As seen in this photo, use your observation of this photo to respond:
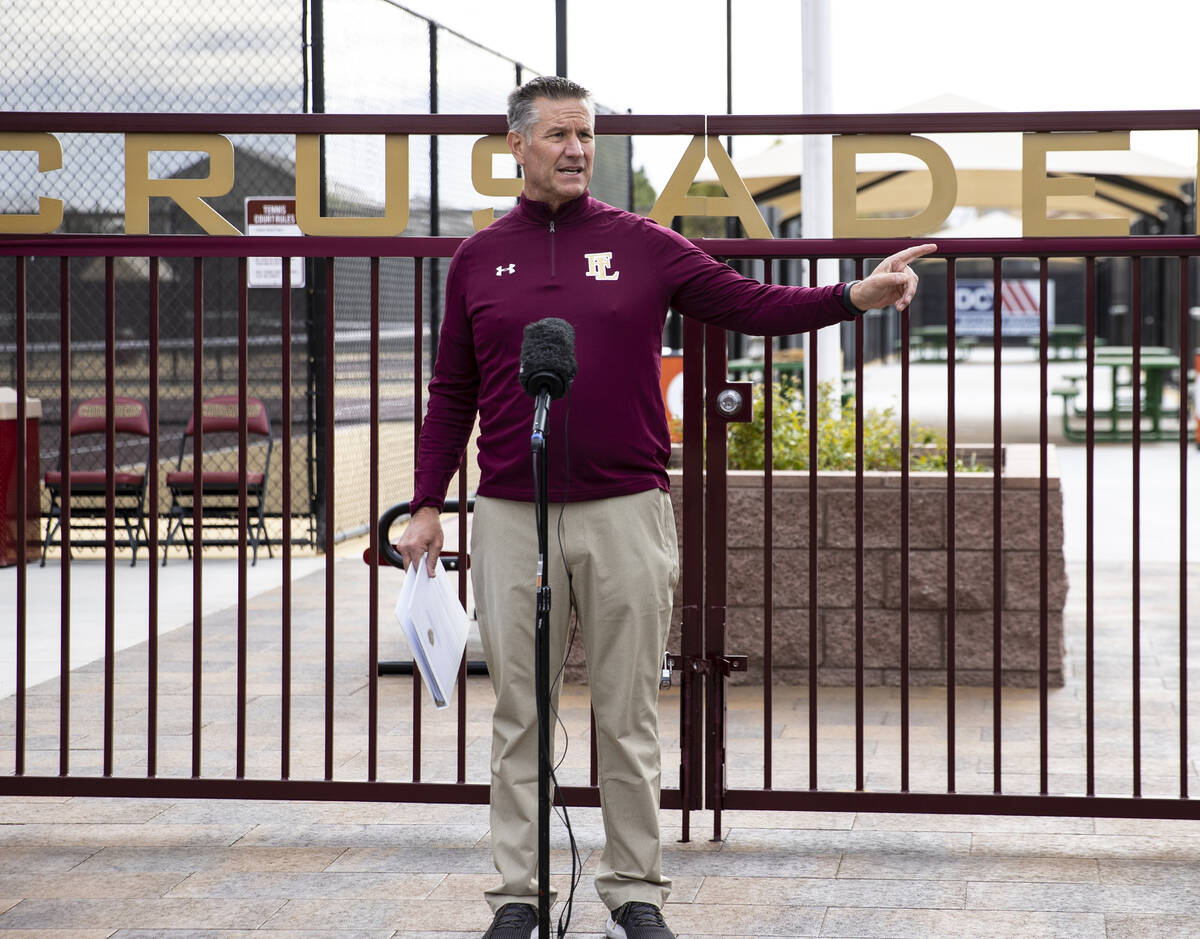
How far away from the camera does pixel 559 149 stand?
3393 millimetres

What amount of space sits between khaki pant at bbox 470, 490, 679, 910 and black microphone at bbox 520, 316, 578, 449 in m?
0.45

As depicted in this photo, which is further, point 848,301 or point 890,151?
point 890,151

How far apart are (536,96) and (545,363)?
27.0 inches

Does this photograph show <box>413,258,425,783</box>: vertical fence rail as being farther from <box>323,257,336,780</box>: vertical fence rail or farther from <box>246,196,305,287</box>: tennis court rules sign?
<box>246,196,305,287</box>: tennis court rules sign

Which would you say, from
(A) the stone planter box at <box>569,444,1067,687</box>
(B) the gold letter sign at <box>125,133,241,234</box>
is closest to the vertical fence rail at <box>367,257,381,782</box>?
A: (B) the gold letter sign at <box>125,133,241,234</box>

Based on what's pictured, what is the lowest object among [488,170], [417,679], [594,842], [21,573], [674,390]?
[594,842]

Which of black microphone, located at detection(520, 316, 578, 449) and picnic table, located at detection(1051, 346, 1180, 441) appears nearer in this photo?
black microphone, located at detection(520, 316, 578, 449)

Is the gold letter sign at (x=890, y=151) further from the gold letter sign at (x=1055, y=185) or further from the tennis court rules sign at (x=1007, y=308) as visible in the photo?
the tennis court rules sign at (x=1007, y=308)

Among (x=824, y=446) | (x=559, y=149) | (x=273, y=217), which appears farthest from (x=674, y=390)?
(x=559, y=149)

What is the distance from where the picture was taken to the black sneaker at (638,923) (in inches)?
138

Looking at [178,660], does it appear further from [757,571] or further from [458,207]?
[458,207]

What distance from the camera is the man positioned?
341 cm

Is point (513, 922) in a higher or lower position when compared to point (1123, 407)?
lower

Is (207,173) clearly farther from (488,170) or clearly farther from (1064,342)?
(1064,342)
